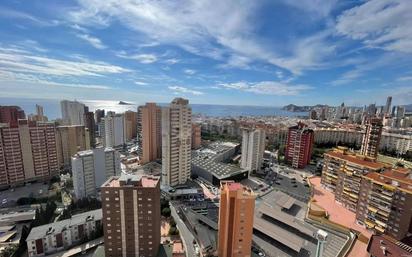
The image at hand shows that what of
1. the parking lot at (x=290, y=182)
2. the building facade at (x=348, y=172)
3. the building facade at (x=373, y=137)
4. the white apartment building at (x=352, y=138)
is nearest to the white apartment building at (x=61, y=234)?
the parking lot at (x=290, y=182)

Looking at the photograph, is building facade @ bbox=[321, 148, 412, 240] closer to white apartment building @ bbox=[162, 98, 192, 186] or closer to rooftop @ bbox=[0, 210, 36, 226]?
white apartment building @ bbox=[162, 98, 192, 186]

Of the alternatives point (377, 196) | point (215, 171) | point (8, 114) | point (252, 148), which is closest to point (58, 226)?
point (215, 171)

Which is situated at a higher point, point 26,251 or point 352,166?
point 352,166

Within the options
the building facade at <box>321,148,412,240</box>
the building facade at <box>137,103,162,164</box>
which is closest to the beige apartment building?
the building facade at <box>137,103,162,164</box>

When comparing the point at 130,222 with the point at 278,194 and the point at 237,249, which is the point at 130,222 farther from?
the point at 278,194

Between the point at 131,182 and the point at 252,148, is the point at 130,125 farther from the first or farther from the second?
the point at 131,182

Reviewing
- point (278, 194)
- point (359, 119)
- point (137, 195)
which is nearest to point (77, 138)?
point (137, 195)
